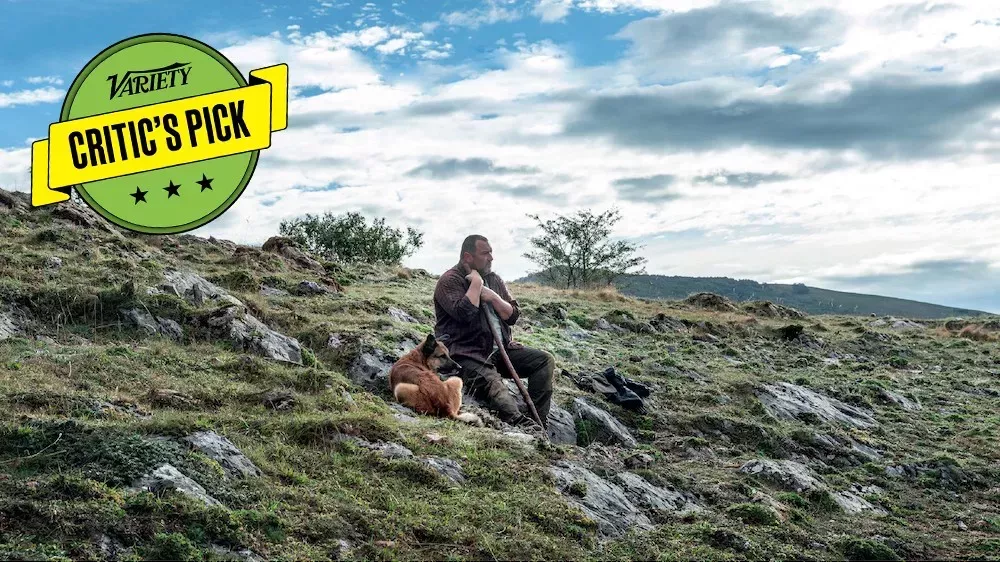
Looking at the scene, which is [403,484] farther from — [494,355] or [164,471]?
[494,355]

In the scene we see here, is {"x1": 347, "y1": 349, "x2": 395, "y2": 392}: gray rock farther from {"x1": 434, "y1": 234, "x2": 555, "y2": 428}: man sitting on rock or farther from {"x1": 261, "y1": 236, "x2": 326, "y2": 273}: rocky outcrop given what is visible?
{"x1": 261, "y1": 236, "x2": 326, "y2": 273}: rocky outcrop

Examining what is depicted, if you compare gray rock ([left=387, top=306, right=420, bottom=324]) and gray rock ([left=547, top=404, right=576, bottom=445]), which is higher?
gray rock ([left=387, top=306, right=420, bottom=324])

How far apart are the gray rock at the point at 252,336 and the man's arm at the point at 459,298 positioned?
220 cm

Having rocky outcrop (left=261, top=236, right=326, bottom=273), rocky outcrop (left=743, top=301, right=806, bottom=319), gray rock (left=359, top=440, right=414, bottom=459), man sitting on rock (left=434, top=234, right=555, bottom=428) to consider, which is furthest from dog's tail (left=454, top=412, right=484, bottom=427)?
rocky outcrop (left=743, top=301, right=806, bottom=319)

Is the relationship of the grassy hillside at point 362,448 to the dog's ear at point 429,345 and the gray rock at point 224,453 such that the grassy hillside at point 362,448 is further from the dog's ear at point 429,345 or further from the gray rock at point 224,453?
the dog's ear at point 429,345

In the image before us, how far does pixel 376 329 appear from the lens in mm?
13188

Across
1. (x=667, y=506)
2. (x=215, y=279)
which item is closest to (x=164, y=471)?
(x=667, y=506)

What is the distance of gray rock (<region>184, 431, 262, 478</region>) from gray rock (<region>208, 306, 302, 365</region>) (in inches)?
147

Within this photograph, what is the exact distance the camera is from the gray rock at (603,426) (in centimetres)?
1118

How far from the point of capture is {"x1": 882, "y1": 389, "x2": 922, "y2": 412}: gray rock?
16.8 m

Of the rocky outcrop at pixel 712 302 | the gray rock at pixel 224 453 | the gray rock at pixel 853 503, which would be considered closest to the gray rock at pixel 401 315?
the gray rock at pixel 224 453

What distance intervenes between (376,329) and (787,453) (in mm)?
6857

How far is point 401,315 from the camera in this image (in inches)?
→ 631

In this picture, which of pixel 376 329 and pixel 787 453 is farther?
pixel 376 329
